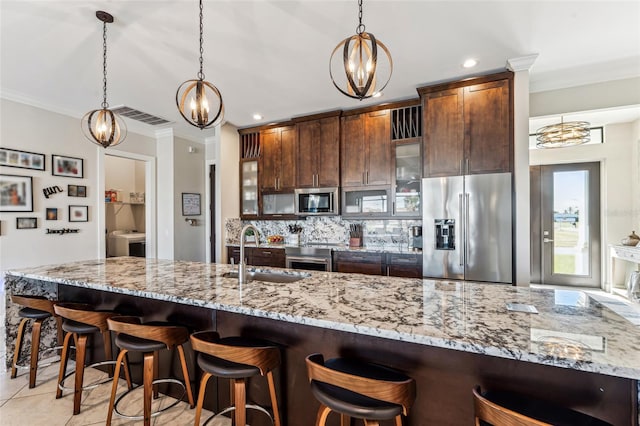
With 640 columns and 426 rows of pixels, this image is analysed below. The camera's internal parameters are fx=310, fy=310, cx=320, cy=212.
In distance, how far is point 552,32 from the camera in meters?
2.60

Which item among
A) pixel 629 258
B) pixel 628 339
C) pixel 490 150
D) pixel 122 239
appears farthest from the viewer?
pixel 122 239

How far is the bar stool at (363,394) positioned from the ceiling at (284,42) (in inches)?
94.3

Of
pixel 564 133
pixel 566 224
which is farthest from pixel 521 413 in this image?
pixel 566 224

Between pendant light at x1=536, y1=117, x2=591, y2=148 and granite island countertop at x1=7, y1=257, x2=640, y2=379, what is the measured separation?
305 centimetres

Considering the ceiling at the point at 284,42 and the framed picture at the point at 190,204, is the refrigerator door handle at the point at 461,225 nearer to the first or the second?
the ceiling at the point at 284,42

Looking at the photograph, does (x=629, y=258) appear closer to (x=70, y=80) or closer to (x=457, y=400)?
(x=457, y=400)

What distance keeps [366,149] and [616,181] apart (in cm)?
Answer: 433

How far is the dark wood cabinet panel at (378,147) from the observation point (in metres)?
4.18

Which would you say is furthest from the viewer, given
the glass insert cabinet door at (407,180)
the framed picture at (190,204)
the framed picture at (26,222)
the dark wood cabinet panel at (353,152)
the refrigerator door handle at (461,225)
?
the framed picture at (190,204)

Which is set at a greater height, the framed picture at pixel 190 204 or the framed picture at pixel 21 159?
the framed picture at pixel 21 159

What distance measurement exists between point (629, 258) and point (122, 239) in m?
8.43

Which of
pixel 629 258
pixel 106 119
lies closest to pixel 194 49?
pixel 106 119

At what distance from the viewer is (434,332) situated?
1146mm

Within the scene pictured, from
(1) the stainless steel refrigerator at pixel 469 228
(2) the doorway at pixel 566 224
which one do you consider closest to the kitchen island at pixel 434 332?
(1) the stainless steel refrigerator at pixel 469 228
